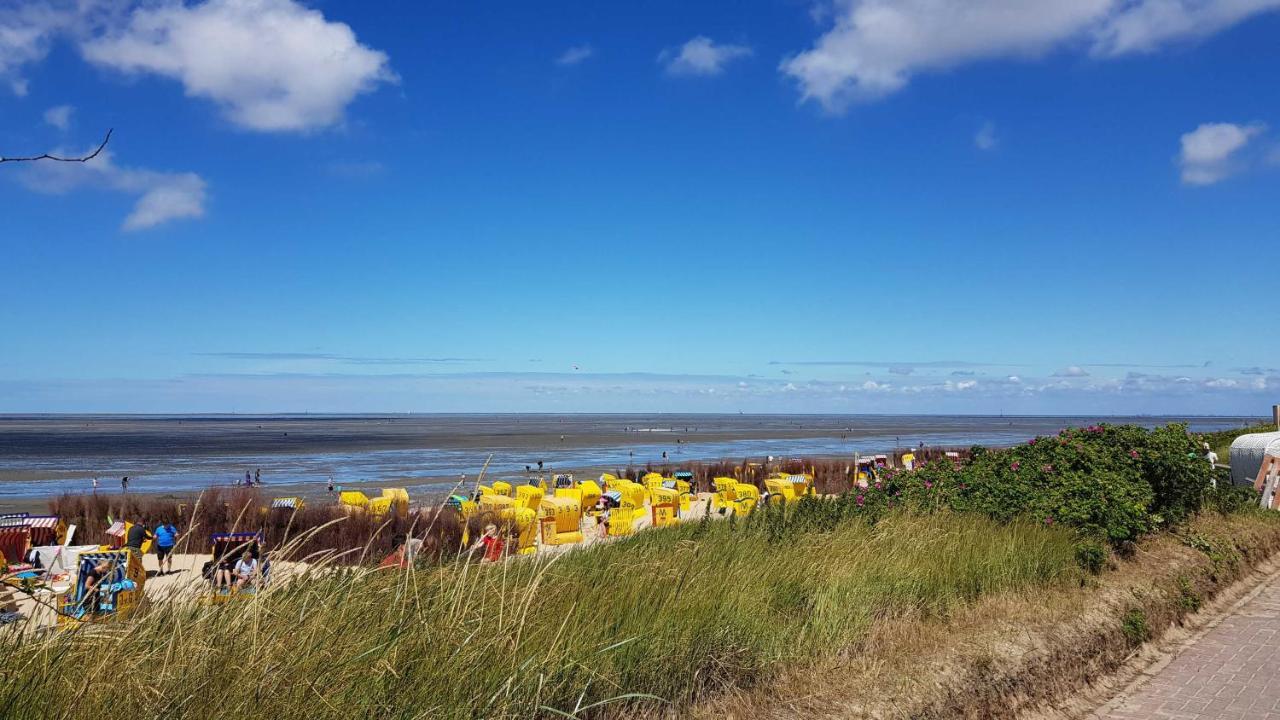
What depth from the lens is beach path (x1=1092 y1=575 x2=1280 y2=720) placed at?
16.9 feet

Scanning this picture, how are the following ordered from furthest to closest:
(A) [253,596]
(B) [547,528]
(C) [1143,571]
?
(B) [547,528], (C) [1143,571], (A) [253,596]

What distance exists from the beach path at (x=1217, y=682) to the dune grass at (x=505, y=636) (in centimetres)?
118

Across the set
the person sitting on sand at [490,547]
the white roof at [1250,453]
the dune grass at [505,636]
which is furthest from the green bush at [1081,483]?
the white roof at [1250,453]

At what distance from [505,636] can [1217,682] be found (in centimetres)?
489

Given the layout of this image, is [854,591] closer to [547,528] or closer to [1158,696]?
[1158,696]

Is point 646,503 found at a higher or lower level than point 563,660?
lower

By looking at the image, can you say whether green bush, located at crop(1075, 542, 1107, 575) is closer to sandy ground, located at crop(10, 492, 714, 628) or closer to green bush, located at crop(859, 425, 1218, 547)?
green bush, located at crop(859, 425, 1218, 547)

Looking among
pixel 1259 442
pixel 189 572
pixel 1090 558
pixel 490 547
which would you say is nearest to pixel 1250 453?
pixel 1259 442

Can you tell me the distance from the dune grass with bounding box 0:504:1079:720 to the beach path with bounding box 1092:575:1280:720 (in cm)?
118

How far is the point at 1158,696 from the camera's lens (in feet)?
18.1

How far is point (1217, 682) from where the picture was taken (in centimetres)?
569

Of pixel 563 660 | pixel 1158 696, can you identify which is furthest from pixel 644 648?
pixel 1158 696

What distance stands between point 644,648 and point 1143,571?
19.4 feet

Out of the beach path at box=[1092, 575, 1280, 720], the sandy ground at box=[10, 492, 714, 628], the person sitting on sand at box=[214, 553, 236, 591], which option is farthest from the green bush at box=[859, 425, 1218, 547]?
the person sitting on sand at box=[214, 553, 236, 591]
